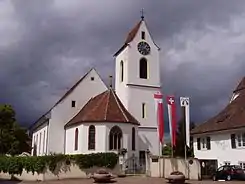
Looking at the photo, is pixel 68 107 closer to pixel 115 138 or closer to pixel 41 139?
pixel 41 139

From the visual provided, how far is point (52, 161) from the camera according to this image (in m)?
33.1

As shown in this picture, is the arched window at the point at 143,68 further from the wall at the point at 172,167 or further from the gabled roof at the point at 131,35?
the wall at the point at 172,167

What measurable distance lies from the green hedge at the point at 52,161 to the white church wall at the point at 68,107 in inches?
435

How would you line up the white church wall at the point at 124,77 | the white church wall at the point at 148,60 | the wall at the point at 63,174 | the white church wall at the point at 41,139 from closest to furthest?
the wall at the point at 63,174 → the white church wall at the point at 124,77 → the white church wall at the point at 148,60 → the white church wall at the point at 41,139

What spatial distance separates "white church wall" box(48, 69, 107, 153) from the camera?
48.1m

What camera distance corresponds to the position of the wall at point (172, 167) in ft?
106

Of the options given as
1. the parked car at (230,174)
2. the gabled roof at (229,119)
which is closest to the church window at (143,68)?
the gabled roof at (229,119)

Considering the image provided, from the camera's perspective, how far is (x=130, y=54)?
163ft

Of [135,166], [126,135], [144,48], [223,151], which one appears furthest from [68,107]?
[223,151]

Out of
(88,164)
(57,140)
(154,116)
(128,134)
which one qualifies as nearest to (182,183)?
(88,164)

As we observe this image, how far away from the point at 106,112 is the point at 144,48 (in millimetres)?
13374

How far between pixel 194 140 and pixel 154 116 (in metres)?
7.80

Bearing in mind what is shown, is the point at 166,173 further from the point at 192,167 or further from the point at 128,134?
the point at 128,134

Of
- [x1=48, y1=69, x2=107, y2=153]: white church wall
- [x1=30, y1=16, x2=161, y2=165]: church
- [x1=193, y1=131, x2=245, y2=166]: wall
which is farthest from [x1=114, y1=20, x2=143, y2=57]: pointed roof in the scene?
[x1=193, y1=131, x2=245, y2=166]: wall
